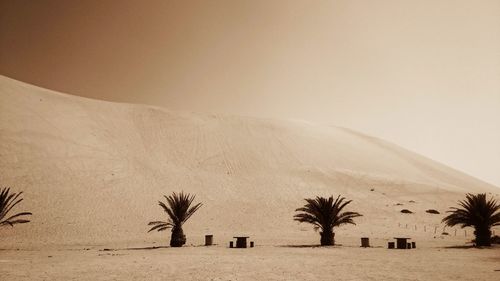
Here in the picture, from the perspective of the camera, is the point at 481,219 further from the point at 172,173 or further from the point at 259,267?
the point at 172,173

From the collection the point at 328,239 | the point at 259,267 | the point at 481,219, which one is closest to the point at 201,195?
the point at 328,239

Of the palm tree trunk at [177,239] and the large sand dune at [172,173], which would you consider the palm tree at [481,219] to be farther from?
the palm tree trunk at [177,239]

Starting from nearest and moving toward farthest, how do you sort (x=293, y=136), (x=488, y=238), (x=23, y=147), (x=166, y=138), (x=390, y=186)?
(x=488, y=238), (x=23, y=147), (x=390, y=186), (x=166, y=138), (x=293, y=136)

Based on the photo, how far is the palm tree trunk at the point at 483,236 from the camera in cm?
1588

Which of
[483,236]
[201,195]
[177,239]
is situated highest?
[201,195]

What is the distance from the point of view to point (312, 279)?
27.1 ft

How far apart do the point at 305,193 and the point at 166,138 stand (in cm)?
1682

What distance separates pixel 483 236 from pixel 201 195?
61.7ft

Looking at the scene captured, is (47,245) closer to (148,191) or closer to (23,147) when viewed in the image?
(148,191)

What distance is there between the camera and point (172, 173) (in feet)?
113

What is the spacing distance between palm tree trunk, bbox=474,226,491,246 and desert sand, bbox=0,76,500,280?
0.96 metres

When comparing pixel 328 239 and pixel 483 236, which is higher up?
pixel 483 236

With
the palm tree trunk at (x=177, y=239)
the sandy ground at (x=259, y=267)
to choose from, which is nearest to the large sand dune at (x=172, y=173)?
the palm tree trunk at (x=177, y=239)

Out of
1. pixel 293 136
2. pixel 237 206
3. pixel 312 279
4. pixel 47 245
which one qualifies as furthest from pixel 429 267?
pixel 293 136
